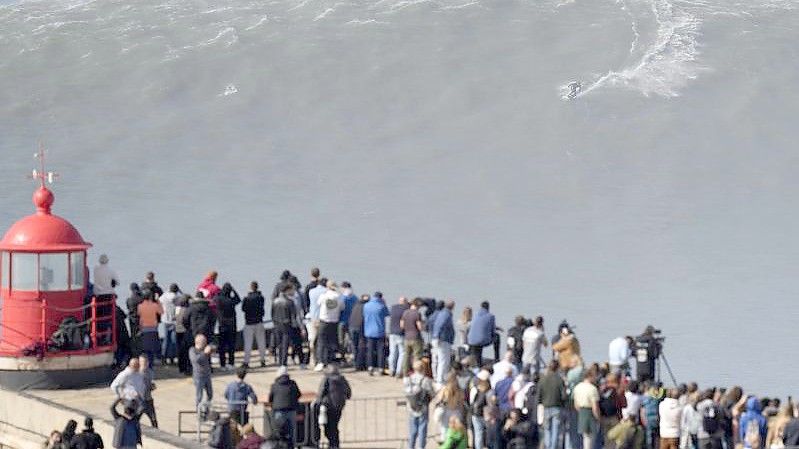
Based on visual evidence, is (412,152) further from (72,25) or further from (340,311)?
(340,311)

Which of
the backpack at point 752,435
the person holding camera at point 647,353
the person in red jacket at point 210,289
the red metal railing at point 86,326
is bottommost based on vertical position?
the backpack at point 752,435

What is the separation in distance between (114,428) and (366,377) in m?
5.53

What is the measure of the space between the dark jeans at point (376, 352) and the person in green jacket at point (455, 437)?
6.31 meters

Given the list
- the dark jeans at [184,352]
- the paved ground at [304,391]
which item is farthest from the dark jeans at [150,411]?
the dark jeans at [184,352]

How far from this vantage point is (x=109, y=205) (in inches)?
3462

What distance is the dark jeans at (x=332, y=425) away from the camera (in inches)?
1062

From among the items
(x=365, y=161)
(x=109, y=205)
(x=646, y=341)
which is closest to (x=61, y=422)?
(x=646, y=341)

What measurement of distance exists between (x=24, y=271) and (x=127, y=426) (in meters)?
4.86

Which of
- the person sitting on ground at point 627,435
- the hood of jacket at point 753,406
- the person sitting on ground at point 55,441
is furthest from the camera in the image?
the hood of jacket at point 753,406

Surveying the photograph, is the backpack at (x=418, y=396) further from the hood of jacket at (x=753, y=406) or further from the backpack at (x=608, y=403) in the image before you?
the hood of jacket at (x=753, y=406)

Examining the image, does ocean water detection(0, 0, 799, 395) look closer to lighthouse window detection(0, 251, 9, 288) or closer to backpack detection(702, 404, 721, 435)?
A: lighthouse window detection(0, 251, 9, 288)

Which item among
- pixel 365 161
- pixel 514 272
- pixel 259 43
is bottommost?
pixel 514 272

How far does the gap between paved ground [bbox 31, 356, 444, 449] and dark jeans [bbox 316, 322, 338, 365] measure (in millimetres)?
294

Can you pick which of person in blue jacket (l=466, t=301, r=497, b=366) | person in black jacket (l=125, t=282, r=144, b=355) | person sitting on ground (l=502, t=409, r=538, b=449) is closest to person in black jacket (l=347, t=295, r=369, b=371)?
person in blue jacket (l=466, t=301, r=497, b=366)
